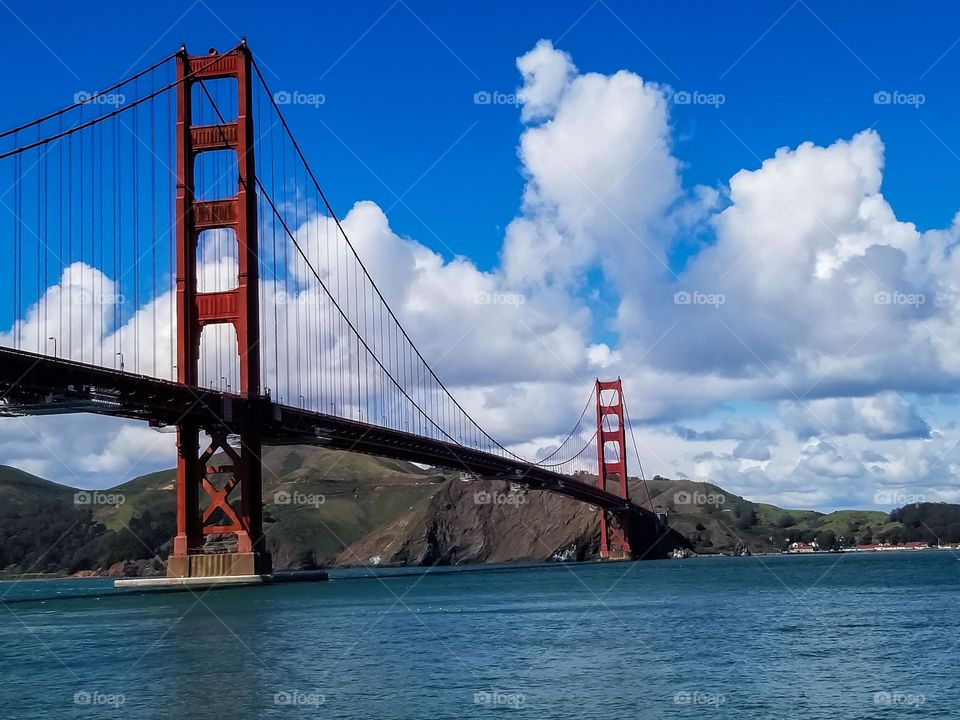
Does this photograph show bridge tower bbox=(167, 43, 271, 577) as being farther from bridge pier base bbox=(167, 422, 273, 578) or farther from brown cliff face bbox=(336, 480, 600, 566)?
brown cliff face bbox=(336, 480, 600, 566)

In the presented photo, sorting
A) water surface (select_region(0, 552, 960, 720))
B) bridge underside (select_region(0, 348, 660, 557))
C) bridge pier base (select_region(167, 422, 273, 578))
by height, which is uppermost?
bridge underside (select_region(0, 348, 660, 557))

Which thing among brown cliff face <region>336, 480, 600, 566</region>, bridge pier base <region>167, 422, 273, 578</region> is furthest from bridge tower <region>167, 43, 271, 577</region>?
brown cliff face <region>336, 480, 600, 566</region>

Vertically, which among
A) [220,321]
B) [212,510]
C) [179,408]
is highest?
[220,321]

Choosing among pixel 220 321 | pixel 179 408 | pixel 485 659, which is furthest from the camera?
pixel 220 321

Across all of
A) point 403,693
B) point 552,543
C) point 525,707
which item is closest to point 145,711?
point 403,693

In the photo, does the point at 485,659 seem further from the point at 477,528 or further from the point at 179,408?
the point at 477,528

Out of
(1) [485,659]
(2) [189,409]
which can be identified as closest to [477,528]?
(2) [189,409]

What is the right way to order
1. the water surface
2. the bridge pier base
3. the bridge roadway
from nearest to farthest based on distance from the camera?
the water surface → the bridge roadway → the bridge pier base
